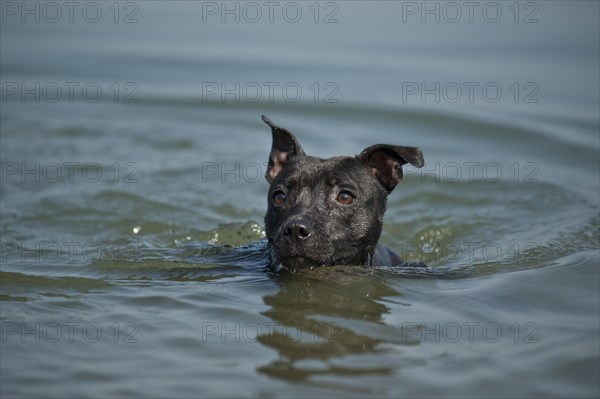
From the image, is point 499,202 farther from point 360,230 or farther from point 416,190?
point 360,230

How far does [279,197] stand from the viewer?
8805 millimetres

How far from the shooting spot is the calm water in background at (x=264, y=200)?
253 inches

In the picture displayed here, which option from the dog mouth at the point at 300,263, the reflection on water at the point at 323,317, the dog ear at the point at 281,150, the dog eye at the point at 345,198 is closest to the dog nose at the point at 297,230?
the dog mouth at the point at 300,263

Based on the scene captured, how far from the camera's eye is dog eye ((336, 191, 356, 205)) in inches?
341

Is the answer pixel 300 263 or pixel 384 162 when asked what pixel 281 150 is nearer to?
pixel 384 162

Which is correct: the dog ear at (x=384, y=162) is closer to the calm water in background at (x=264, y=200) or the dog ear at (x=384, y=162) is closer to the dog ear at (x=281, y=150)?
the dog ear at (x=281, y=150)

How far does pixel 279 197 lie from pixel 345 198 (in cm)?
65

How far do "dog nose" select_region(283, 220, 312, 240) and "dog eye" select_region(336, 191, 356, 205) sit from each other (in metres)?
0.72

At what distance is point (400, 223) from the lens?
1257 cm

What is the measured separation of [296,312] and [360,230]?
1399mm

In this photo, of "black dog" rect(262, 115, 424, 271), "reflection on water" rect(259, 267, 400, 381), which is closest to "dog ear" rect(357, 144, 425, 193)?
"black dog" rect(262, 115, 424, 271)

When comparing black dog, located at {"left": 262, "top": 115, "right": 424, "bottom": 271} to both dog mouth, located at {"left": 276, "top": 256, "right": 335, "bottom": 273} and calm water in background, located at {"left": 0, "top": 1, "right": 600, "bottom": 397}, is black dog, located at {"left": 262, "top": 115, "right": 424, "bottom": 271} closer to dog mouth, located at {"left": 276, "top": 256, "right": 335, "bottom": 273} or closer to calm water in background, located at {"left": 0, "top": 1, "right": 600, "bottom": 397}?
dog mouth, located at {"left": 276, "top": 256, "right": 335, "bottom": 273}

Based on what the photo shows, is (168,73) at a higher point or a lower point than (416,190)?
higher

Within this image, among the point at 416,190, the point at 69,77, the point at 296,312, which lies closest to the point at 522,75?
the point at 416,190
